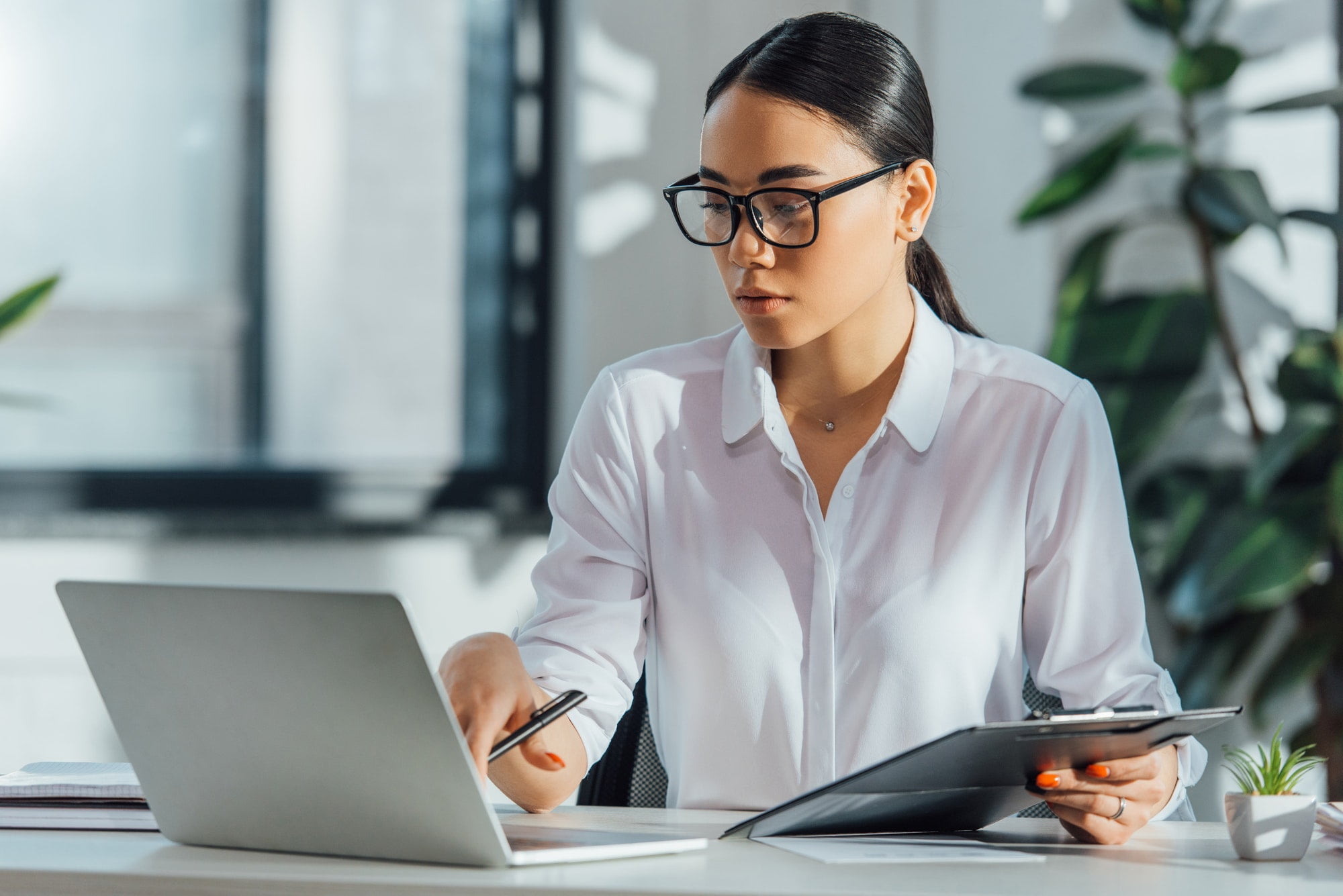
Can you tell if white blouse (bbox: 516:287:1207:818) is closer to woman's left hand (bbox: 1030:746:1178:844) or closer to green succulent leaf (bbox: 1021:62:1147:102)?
woman's left hand (bbox: 1030:746:1178:844)

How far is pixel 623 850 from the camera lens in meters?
0.87

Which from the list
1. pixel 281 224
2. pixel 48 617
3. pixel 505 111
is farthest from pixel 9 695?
pixel 505 111

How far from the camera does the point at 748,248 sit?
1.20m

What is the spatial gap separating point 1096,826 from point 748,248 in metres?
0.54

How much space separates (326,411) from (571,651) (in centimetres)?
158

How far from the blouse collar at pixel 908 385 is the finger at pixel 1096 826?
0.45 metres

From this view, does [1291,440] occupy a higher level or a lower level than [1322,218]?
lower

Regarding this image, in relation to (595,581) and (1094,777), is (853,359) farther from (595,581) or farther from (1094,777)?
(1094,777)

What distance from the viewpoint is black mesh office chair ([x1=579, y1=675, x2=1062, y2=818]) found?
4.51 feet

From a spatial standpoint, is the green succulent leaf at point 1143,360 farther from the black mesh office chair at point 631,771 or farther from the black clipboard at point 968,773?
the black clipboard at point 968,773

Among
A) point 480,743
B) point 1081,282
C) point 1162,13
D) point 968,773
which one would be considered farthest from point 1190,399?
point 480,743

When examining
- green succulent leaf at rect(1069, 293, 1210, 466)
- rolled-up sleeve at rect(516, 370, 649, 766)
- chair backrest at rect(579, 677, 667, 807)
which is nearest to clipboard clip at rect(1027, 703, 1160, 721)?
rolled-up sleeve at rect(516, 370, 649, 766)

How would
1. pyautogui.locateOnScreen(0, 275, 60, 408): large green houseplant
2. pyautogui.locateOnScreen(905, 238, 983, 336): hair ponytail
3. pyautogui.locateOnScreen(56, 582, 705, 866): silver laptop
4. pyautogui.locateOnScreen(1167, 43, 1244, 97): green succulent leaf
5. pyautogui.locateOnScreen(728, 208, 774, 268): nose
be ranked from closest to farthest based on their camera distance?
1. pyautogui.locateOnScreen(56, 582, 705, 866): silver laptop
2. pyautogui.locateOnScreen(728, 208, 774, 268): nose
3. pyautogui.locateOnScreen(905, 238, 983, 336): hair ponytail
4. pyautogui.locateOnScreen(0, 275, 60, 408): large green houseplant
5. pyautogui.locateOnScreen(1167, 43, 1244, 97): green succulent leaf

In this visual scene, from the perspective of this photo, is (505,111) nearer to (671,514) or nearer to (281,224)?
(281,224)
